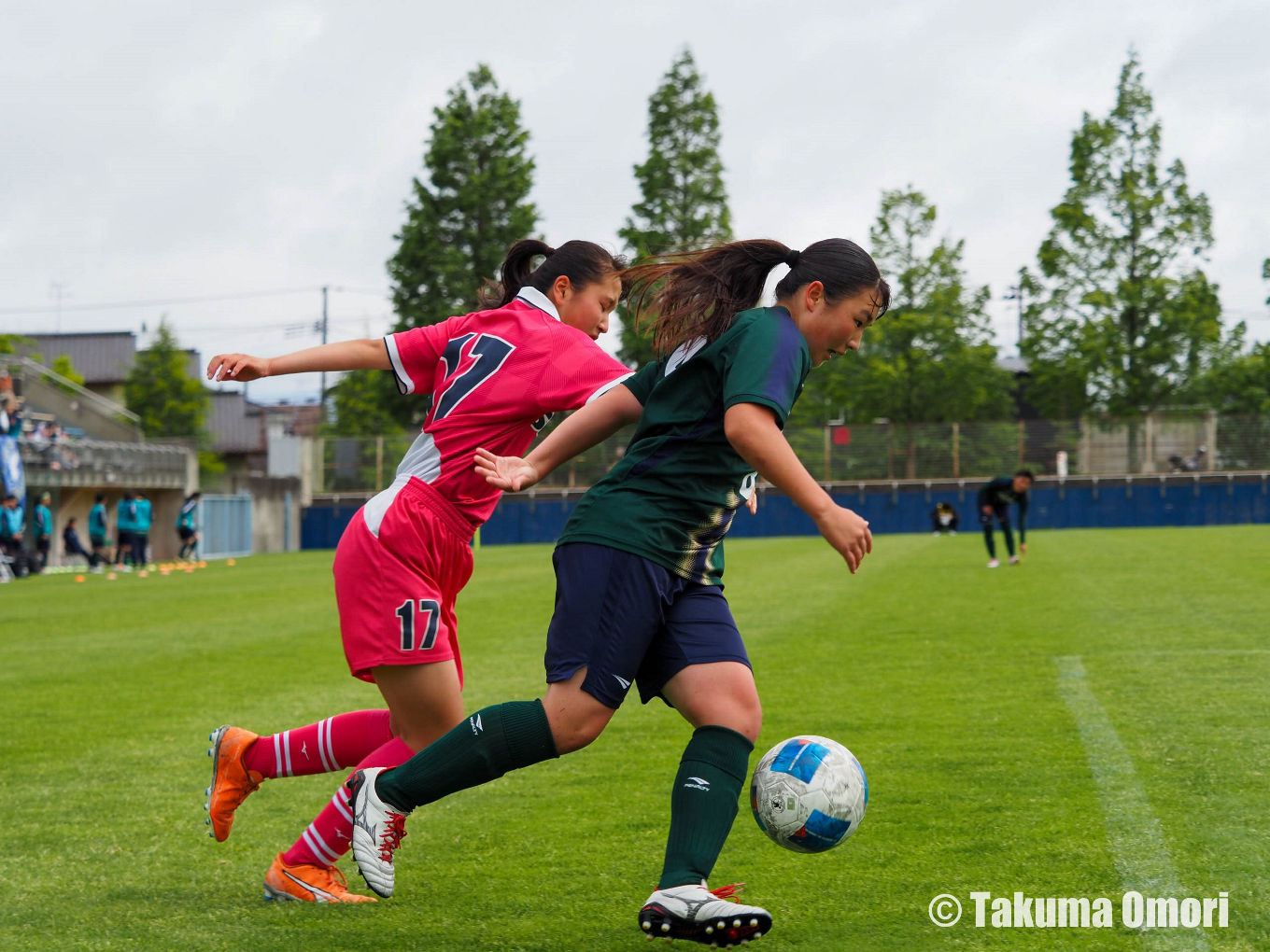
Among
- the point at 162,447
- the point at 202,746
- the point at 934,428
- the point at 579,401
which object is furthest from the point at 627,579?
the point at 934,428

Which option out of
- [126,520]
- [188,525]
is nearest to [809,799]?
[126,520]

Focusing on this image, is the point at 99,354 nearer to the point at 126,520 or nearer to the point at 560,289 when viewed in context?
the point at 126,520

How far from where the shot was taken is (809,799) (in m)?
3.51

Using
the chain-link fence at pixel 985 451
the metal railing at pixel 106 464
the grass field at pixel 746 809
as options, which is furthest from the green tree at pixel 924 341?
the grass field at pixel 746 809

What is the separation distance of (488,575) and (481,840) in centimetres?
1786

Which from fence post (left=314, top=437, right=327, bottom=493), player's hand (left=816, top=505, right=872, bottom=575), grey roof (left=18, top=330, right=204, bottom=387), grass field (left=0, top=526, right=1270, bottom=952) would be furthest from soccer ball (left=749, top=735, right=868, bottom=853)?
grey roof (left=18, top=330, right=204, bottom=387)

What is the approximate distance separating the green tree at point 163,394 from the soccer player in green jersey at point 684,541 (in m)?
60.4

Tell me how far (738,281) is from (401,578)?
1.31 metres

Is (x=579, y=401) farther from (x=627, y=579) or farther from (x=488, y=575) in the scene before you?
(x=488, y=575)

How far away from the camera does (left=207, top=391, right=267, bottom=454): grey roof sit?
252 feet

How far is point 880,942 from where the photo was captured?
130 inches

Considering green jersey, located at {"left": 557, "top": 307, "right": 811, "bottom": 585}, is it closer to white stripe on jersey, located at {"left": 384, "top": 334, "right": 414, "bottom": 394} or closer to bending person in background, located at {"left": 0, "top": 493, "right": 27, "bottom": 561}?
white stripe on jersey, located at {"left": 384, "top": 334, "right": 414, "bottom": 394}

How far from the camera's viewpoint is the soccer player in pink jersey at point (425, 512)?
12.3 ft

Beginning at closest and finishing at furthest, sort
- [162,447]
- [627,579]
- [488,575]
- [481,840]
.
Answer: [627,579] < [481,840] < [488,575] < [162,447]
